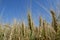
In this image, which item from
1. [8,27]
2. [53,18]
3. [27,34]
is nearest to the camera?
[53,18]

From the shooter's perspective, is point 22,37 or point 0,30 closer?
point 22,37

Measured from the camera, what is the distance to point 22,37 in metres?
1.79

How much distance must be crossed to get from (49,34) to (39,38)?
0.11 metres

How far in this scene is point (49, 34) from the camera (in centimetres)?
178

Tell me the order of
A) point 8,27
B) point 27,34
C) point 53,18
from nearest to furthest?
point 53,18 < point 27,34 < point 8,27

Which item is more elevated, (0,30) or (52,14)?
(52,14)

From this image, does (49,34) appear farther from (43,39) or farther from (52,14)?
(52,14)

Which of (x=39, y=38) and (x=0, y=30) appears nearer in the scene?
(x=39, y=38)

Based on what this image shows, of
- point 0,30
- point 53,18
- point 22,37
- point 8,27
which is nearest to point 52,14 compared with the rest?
point 53,18

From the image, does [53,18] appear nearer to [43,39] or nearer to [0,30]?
[43,39]

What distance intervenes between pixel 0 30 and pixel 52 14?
781mm

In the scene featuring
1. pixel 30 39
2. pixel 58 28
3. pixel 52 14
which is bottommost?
pixel 30 39

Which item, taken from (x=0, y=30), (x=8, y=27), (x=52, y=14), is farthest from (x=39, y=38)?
(x=0, y=30)

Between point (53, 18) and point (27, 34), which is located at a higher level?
point (53, 18)
